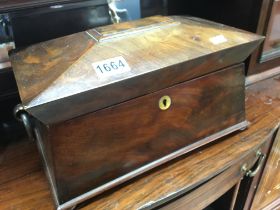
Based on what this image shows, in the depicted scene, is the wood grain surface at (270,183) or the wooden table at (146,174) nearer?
the wooden table at (146,174)

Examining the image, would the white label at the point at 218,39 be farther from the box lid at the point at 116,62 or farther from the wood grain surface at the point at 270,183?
the wood grain surface at the point at 270,183

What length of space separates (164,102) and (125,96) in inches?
4.2

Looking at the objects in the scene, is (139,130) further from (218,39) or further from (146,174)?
(218,39)

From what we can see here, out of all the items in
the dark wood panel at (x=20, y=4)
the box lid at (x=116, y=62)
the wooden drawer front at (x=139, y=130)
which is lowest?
the wooden drawer front at (x=139, y=130)

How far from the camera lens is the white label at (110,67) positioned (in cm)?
53

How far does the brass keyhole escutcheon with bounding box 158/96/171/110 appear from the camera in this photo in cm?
62

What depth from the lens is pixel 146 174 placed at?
0.66 metres

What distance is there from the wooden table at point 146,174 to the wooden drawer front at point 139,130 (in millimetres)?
31

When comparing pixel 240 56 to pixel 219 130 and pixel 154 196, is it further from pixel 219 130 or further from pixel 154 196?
pixel 154 196

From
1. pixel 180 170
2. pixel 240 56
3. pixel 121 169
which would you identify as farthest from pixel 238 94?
pixel 121 169

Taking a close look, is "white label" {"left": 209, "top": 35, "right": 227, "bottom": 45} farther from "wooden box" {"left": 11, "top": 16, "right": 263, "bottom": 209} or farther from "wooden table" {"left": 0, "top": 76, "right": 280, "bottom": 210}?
"wooden table" {"left": 0, "top": 76, "right": 280, "bottom": 210}

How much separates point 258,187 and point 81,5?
0.81m

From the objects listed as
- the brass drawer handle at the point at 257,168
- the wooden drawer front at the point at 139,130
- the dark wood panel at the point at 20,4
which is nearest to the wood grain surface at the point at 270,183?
the brass drawer handle at the point at 257,168

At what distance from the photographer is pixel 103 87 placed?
51cm
